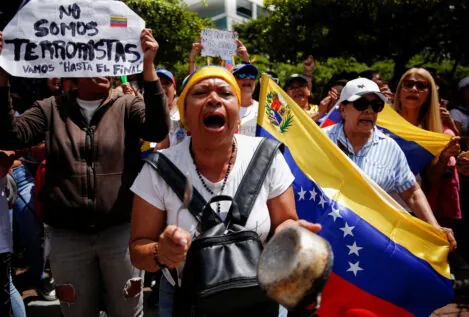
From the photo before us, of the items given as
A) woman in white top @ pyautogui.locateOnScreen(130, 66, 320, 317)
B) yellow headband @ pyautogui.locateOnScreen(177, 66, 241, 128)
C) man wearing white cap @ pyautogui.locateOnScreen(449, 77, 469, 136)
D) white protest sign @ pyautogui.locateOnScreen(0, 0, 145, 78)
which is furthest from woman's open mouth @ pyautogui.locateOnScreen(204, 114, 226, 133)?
man wearing white cap @ pyautogui.locateOnScreen(449, 77, 469, 136)

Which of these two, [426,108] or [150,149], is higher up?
[426,108]

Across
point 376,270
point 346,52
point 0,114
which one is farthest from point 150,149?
point 346,52

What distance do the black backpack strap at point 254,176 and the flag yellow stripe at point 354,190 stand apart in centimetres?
104

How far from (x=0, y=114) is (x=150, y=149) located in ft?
6.72

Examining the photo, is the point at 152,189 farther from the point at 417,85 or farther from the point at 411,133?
the point at 417,85

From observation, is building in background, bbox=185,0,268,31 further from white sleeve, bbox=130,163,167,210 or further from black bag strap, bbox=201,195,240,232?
black bag strap, bbox=201,195,240,232

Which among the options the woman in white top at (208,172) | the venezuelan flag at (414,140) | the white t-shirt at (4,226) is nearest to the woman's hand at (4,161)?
the white t-shirt at (4,226)

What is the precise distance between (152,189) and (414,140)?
2599 mm

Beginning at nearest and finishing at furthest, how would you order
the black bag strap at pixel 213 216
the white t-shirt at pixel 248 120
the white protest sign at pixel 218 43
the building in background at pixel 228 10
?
the black bag strap at pixel 213 216 → the white t-shirt at pixel 248 120 → the white protest sign at pixel 218 43 → the building in background at pixel 228 10

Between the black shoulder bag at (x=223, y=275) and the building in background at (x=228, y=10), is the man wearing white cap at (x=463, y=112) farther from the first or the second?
the building in background at (x=228, y=10)

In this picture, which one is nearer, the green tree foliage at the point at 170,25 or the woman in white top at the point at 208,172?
the woman in white top at the point at 208,172

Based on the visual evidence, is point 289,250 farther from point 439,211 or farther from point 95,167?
point 439,211

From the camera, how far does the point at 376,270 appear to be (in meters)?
2.76

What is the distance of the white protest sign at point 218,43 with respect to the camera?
453 cm
